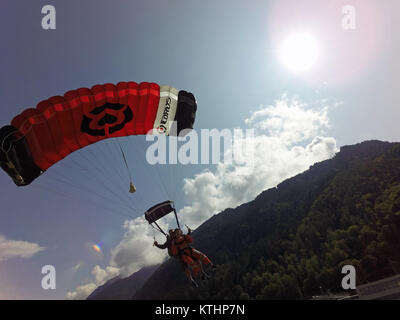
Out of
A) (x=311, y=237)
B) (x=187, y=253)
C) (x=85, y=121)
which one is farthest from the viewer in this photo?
(x=311, y=237)

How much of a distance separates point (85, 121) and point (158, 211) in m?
5.76

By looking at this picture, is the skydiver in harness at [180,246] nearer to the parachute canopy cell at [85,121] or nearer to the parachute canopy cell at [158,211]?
the parachute canopy cell at [158,211]

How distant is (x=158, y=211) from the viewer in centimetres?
1181

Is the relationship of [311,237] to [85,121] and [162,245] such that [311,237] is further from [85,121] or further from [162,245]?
[85,121]

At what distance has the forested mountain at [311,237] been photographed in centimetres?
4921

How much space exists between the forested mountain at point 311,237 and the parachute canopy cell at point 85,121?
51.1m

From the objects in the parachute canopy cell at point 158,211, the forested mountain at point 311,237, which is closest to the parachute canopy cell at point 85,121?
the parachute canopy cell at point 158,211

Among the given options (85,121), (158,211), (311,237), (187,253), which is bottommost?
(311,237)

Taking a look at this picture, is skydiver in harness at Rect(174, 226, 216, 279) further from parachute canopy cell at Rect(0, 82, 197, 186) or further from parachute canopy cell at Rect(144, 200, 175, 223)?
parachute canopy cell at Rect(0, 82, 197, 186)

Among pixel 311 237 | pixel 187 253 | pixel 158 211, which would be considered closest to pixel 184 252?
pixel 187 253

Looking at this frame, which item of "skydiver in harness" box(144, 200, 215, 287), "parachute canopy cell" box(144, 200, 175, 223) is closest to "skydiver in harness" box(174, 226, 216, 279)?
"skydiver in harness" box(144, 200, 215, 287)

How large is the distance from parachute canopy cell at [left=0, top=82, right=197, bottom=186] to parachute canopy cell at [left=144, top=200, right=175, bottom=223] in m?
4.02

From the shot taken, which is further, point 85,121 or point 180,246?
point 180,246
